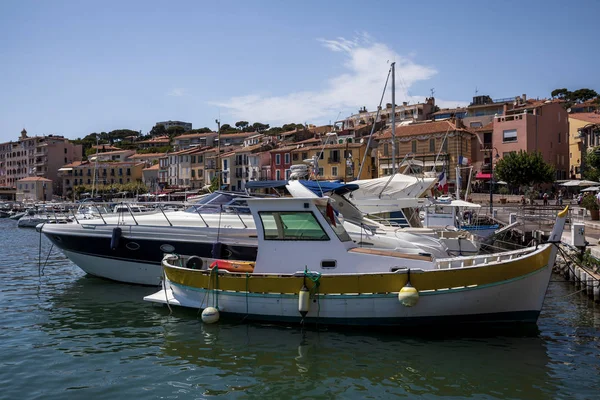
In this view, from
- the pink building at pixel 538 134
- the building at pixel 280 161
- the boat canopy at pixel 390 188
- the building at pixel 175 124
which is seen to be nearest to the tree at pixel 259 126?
the building at pixel 175 124

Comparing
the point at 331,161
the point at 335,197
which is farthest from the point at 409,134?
the point at 335,197

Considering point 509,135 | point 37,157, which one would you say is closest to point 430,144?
point 509,135

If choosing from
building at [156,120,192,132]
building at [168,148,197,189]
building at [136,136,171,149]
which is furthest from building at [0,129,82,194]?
building at [156,120,192,132]

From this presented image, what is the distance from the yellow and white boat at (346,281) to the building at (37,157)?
10190 cm

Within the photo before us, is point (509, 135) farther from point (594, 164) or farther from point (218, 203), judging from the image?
point (218, 203)

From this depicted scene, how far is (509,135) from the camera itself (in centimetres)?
5738

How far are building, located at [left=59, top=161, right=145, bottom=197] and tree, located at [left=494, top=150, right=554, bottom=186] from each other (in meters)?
68.1

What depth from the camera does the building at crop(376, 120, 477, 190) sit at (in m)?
55.7

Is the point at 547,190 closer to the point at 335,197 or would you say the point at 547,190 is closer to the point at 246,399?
the point at 335,197

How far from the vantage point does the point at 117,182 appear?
9762 cm

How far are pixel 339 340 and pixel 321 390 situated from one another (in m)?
2.40

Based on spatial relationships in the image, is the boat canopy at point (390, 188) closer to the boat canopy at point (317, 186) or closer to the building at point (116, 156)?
the boat canopy at point (317, 186)

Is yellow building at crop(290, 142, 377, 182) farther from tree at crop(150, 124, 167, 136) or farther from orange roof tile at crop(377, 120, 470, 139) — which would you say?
tree at crop(150, 124, 167, 136)

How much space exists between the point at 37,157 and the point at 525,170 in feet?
312
